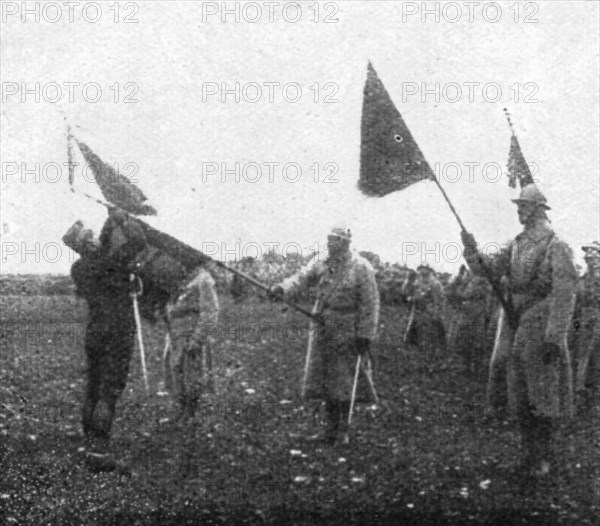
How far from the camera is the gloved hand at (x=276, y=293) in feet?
23.0

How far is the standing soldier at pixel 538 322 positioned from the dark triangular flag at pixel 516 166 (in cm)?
81

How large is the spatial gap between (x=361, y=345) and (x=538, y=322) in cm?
183

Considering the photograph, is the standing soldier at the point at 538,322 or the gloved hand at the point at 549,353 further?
the gloved hand at the point at 549,353

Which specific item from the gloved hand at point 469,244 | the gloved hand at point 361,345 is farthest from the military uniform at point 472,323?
the gloved hand at point 469,244

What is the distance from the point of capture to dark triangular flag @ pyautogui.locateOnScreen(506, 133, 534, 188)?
7168mm

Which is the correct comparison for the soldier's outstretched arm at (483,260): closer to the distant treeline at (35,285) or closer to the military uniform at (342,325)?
the military uniform at (342,325)

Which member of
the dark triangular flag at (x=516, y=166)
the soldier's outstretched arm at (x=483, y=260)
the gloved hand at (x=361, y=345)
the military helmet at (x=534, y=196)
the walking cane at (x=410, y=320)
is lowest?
the walking cane at (x=410, y=320)

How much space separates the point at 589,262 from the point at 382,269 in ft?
40.8

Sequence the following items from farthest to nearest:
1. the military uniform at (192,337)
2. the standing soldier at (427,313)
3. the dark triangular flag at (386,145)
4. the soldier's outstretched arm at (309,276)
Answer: the standing soldier at (427,313), the military uniform at (192,337), the soldier's outstretched arm at (309,276), the dark triangular flag at (386,145)

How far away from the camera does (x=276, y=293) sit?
23.2 ft

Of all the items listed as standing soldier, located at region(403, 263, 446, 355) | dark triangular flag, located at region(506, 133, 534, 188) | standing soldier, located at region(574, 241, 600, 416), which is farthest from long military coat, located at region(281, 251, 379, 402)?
standing soldier, located at region(403, 263, 446, 355)

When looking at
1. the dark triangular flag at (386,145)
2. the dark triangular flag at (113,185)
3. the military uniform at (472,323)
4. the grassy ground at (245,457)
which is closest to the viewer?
the grassy ground at (245,457)

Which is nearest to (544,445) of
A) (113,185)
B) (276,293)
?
(276,293)

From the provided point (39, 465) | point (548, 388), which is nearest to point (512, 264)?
point (548, 388)
